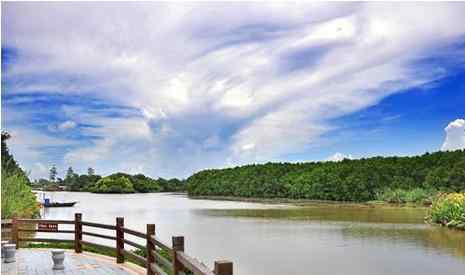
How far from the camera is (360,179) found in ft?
174

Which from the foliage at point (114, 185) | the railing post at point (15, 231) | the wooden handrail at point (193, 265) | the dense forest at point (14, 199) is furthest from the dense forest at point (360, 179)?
the wooden handrail at point (193, 265)

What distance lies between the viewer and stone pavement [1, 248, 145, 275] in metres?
7.09

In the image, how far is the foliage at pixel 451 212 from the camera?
76.8 feet

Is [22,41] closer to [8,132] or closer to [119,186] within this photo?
[8,132]

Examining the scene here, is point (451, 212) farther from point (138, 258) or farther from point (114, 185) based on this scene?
point (114, 185)

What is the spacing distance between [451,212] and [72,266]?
815 inches

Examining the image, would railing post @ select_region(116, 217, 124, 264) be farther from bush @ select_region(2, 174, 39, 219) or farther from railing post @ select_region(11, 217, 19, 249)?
bush @ select_region(2, 174, 39, 219)

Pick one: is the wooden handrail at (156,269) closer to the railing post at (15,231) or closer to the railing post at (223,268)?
the railing post at (223,268)

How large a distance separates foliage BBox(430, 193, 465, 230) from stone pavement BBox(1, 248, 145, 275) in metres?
18.2

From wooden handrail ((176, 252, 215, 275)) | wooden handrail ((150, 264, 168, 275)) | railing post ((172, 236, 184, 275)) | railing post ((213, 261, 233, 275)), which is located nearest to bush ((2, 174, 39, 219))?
wooden handrail ((150, 264, 168, 275))

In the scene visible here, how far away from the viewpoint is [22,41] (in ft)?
44.0

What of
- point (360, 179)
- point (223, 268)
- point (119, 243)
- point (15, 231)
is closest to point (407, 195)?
point (360, 179)

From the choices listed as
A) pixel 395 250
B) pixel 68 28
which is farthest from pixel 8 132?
pixel 395 250

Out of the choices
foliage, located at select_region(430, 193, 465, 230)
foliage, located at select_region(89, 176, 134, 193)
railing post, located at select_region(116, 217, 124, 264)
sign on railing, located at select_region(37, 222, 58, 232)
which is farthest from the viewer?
foliage, located at select_region(89, 176, 134, 193)
